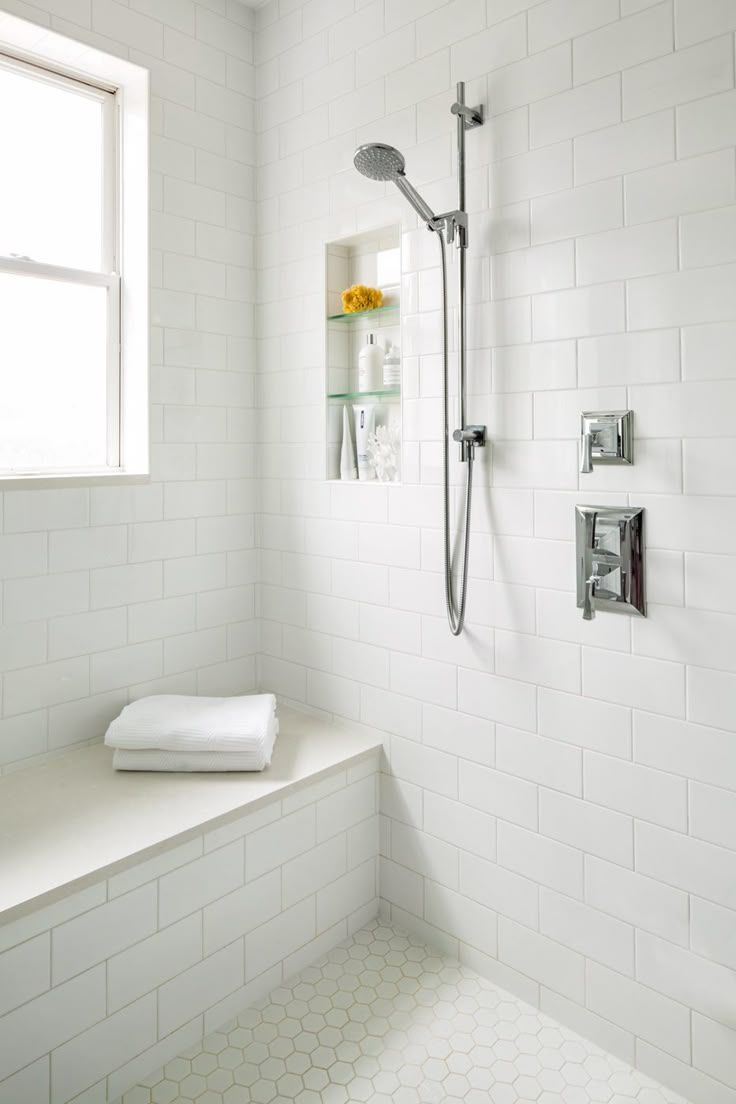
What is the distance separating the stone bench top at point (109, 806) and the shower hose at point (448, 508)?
0.51m

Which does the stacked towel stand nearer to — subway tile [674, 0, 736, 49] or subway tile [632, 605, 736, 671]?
subway tile [632, 605, 736, 671]

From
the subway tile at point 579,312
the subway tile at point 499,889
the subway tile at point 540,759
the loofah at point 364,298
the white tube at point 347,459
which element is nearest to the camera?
the subway tile at point 579,312

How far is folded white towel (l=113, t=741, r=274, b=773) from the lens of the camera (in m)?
1.98

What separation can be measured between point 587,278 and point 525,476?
1.52 ft

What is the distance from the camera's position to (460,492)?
77.0 inches

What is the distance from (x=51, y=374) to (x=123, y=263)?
1.40 feet

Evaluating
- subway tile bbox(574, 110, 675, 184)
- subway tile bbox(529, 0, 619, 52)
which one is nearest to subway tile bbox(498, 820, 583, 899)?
subway tile bbox(574, 110, 675, 184)

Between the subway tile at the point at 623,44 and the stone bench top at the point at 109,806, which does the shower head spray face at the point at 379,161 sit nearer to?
the subway tile at the point at 623,44

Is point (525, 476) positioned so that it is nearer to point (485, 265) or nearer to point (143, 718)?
point (485, 265)

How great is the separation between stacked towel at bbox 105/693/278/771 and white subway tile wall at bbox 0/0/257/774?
0.26m

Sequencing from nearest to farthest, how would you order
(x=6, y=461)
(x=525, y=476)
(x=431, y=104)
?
(x=525, y=476) → (x=431, y=104) → (x=6, y=461)

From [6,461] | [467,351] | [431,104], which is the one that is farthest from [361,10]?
[6,461]

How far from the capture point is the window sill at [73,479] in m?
2.00

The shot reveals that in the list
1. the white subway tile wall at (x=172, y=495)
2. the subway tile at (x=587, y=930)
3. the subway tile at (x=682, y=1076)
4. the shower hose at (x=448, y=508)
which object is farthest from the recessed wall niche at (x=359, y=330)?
the subway tile at (x=682, y=1076)
